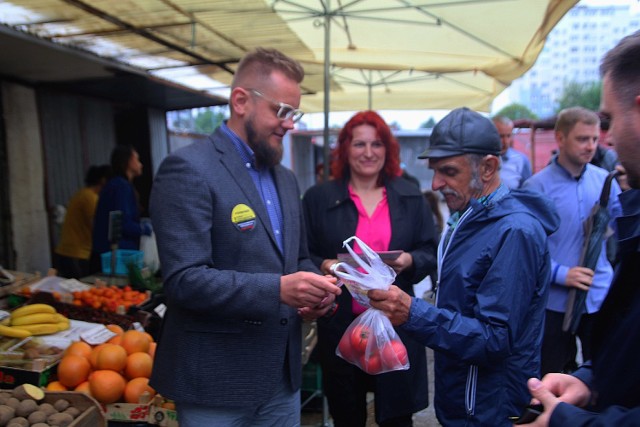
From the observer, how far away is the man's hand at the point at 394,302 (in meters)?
1.74

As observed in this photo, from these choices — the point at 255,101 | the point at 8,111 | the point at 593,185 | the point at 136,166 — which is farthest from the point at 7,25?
the point at 593,185

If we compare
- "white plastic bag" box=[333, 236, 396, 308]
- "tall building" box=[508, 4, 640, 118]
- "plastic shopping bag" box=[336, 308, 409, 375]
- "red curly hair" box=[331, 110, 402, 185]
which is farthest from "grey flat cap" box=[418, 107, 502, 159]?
"tall building" box=[508, 4, 640, 118]

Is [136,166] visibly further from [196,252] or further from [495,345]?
[495,345]

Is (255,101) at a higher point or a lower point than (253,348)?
higher

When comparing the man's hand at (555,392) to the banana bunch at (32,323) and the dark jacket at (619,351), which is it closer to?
the dark jacket at (619,351)

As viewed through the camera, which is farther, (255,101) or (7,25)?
(7,25)

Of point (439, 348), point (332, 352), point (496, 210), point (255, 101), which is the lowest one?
point (332, 352)

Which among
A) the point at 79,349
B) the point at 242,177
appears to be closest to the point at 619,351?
the point at 242,177

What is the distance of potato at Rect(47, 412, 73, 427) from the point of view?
204cm

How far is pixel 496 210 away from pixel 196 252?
3.75ft

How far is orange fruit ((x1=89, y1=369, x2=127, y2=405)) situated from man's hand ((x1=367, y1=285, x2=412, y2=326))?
1.65 metres

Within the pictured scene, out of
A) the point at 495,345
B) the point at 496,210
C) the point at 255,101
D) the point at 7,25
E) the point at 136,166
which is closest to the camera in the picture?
the point at 495,345

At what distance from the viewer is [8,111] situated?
218 inches

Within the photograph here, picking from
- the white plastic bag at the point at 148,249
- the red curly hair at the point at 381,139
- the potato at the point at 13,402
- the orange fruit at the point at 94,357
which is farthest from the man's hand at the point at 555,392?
the white plastic bag at the point at 148,249
